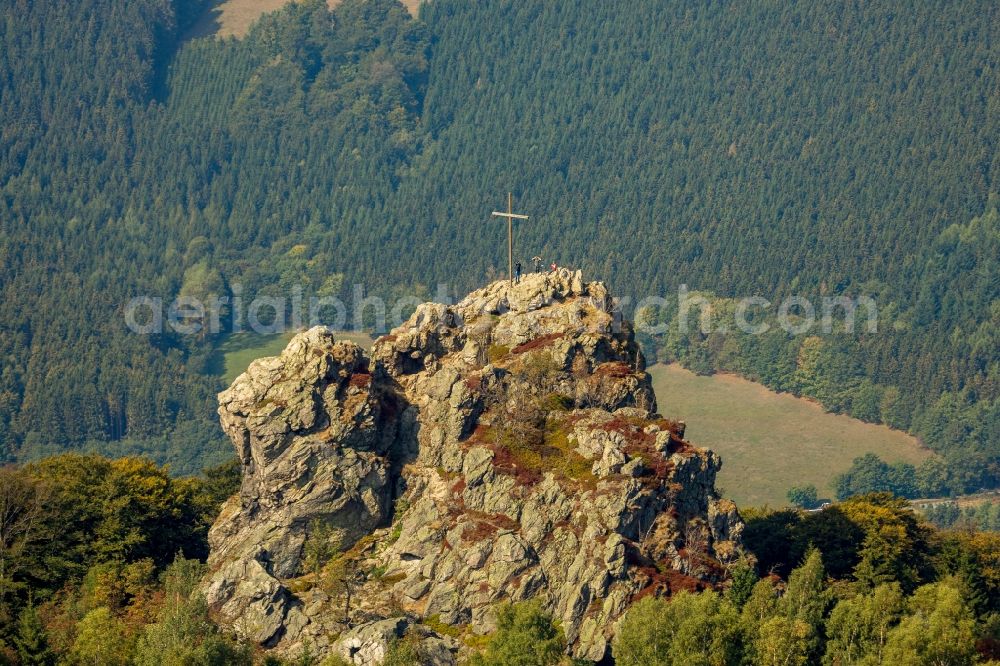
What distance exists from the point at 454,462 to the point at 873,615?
22.0 m

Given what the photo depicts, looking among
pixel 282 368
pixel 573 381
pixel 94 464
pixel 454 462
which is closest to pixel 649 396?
pixel 573 381

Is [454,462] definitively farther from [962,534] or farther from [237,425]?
[962,534]

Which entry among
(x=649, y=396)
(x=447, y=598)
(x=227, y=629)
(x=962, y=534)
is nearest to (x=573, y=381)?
(x=649, y=396)

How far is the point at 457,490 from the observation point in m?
104

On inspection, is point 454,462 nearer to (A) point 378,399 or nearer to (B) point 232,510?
(A) point 378,399

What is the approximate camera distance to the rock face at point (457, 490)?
9944 cm

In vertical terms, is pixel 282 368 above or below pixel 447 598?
above

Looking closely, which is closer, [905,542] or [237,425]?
[237,425]

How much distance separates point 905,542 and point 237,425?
1516 inches

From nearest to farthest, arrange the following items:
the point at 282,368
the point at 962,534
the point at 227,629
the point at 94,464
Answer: the point at 227,629 → the point at 282,368 → the point at 94,464 → the point at 962,534

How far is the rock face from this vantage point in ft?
326

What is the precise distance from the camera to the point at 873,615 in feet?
332

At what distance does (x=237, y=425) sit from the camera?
105938 millimetres

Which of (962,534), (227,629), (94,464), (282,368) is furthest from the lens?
(962,534)
